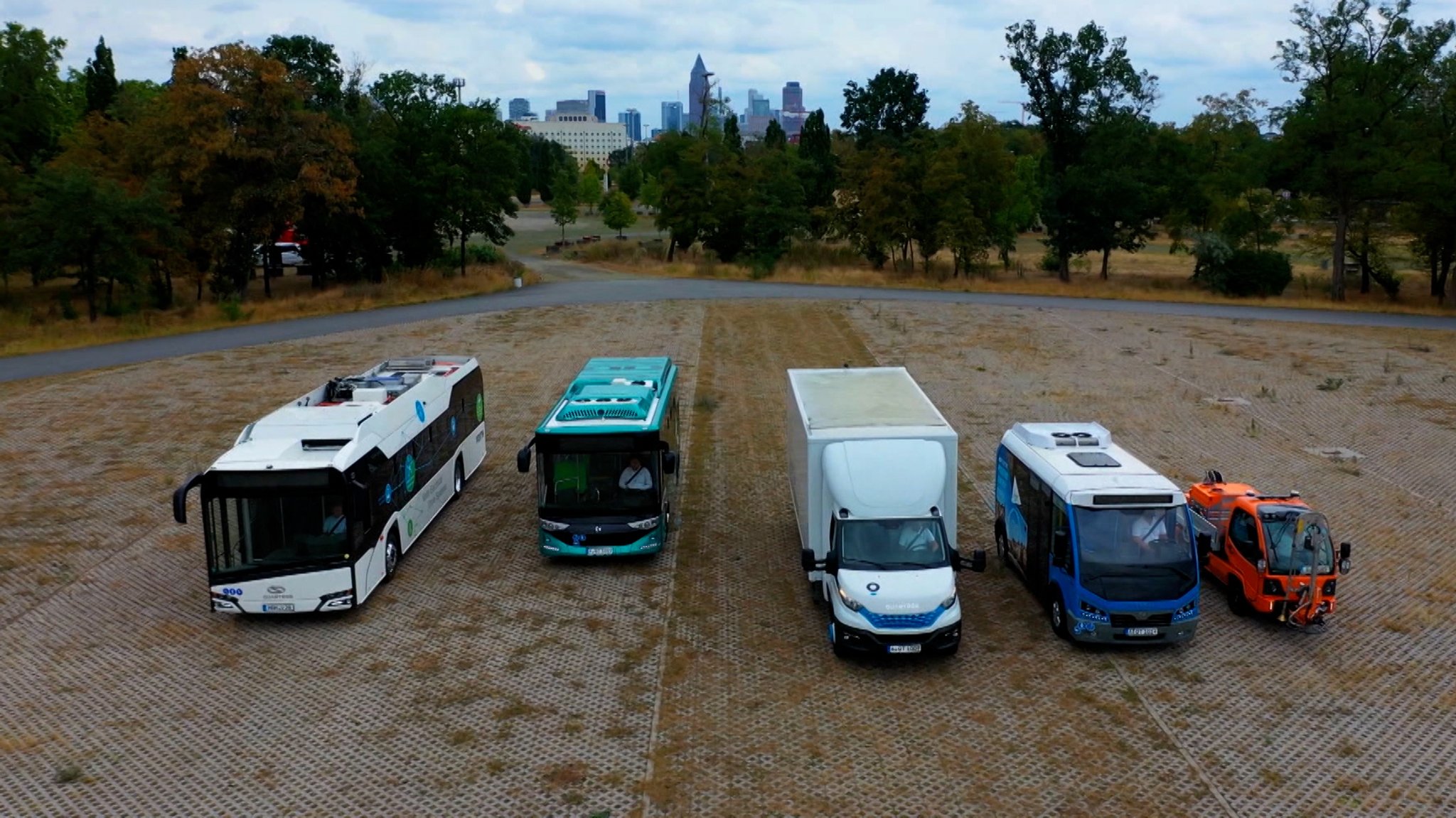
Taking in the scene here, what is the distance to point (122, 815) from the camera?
10.1 meters

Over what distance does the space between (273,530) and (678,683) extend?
5.58m

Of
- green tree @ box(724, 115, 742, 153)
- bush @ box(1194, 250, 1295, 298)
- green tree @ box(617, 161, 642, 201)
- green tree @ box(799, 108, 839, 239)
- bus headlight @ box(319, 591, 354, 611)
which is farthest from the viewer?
green tree @ box(617, 161, 642, 201)

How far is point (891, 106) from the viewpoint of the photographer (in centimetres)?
6744

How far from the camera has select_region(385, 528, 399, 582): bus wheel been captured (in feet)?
51.5

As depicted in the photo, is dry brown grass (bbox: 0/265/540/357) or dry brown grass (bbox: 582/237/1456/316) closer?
dry brown grass (bbox: 0/265/540/357)

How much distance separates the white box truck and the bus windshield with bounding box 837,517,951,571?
1cm

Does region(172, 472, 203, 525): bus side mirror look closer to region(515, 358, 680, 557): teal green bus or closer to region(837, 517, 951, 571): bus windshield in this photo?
region(515, 358, 680, 557): teal green bus

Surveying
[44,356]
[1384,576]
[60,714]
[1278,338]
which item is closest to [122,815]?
[60,714]

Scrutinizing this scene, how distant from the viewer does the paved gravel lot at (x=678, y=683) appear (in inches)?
414

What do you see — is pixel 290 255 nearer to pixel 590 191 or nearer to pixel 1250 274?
pixel 590 191

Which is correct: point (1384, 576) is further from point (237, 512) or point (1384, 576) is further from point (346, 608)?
point (237, 512)

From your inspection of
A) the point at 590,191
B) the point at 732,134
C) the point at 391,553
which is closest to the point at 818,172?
the point at 732,134

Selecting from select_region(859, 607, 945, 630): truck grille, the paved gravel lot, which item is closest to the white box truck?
select_region(859, 607, 945, 630): truck grille

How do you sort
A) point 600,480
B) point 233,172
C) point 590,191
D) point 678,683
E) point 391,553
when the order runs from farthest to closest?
point 590,191 → point 233,172 → point 600,480 → point 391,553 → point 678,683
